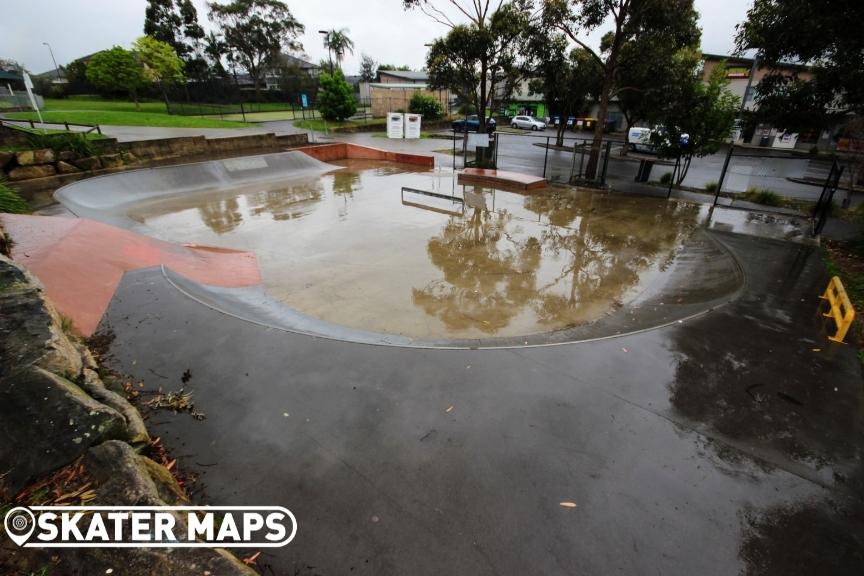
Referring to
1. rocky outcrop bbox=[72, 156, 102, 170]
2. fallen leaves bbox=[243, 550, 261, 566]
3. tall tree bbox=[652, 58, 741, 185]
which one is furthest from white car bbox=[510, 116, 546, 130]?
fallen leaves bbox=[243, 550, 261, 566]

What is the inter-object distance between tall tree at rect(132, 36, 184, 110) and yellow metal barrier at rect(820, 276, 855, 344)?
39.0m

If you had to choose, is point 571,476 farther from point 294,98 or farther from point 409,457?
point 294,98

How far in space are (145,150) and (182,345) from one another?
52.2ft

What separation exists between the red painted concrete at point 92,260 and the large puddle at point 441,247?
2.61 feet

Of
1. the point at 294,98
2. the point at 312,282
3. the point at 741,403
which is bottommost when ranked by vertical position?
the point at 312,282

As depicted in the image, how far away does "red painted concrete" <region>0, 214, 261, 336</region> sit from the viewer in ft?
15.8

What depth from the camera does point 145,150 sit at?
15742mm

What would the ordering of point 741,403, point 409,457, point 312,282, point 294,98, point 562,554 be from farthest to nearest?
1. point 294,98
2. point 312,282
3. point 741,403
4. point 409,457
5. point 562,554

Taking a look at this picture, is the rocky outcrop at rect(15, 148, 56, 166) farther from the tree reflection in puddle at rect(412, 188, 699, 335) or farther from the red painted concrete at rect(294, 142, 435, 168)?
the tree reflection in puddle at rect(412, 188, 699, 335)

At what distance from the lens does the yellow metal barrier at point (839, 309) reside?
4.73 m

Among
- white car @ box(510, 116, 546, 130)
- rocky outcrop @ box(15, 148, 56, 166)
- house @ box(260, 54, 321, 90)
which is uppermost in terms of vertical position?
house @ box(260, 54, 321, 90)

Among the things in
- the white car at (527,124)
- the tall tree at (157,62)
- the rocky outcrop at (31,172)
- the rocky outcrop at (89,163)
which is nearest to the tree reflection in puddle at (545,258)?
the rocky outcrop at (89,163)

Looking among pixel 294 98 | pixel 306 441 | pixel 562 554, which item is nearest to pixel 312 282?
pixel 306 441

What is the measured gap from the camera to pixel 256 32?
46.0 metres
